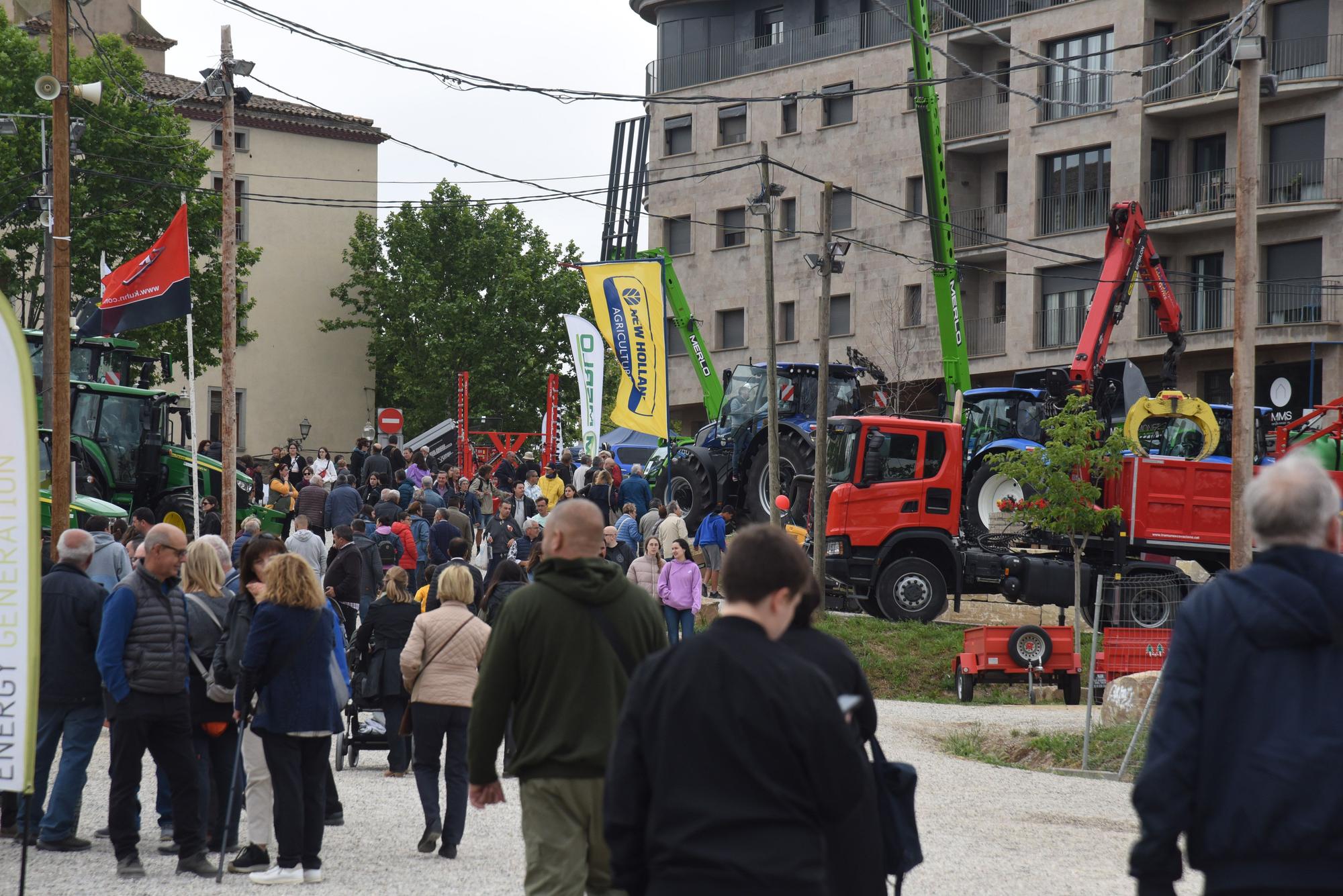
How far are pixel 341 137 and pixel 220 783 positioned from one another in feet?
190

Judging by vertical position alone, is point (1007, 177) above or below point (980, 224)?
above

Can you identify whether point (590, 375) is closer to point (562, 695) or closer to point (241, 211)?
point (562, 695)

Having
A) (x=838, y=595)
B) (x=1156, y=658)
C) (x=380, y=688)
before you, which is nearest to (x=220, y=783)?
(x=380, y=688)

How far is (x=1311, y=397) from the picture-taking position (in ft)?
132

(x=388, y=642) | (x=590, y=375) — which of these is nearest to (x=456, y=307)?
(x=590, y=375)

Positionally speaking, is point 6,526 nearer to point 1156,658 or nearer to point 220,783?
point 220,783

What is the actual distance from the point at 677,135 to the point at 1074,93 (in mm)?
14881

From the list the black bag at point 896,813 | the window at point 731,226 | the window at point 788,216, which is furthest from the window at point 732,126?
the black bag at point 896,813

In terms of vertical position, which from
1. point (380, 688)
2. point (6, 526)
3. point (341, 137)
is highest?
point (341, 137)

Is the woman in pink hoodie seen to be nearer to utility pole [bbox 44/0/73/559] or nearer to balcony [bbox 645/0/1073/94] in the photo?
utility pole [bbox 44/0/73/559]

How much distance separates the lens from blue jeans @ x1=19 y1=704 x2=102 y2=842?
934 cm

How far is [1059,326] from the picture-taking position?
45969mm

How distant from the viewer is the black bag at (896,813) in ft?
16.8

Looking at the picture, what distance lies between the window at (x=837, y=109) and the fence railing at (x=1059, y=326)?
9.83m
